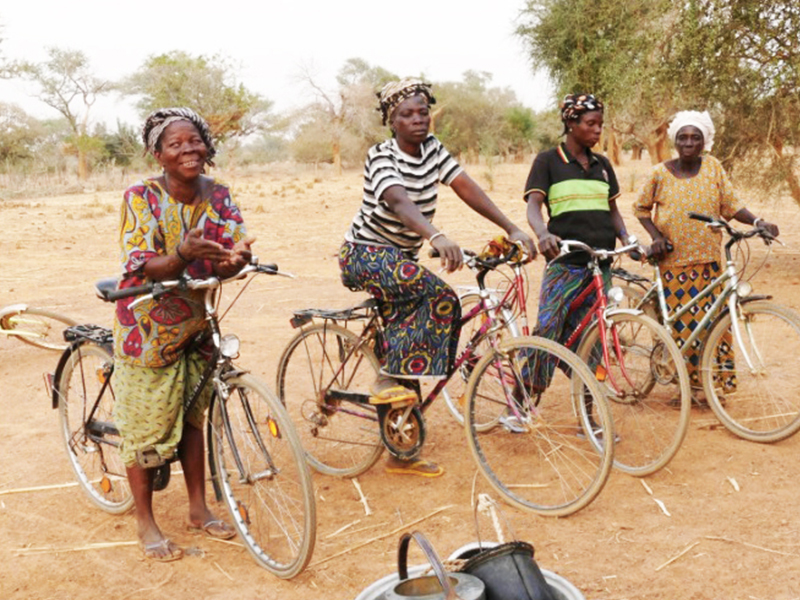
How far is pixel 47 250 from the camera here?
13930mm

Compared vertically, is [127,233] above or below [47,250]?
above

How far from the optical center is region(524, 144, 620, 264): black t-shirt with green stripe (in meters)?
4.57

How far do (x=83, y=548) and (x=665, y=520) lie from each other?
8.26 ft

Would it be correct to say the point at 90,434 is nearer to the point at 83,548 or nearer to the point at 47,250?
the point at 83,548

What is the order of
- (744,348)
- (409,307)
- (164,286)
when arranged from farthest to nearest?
(744,348)
(409,307)
(164,286)

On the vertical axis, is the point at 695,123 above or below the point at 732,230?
above

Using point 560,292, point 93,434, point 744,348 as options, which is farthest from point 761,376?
point 93,434

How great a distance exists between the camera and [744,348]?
177 inches

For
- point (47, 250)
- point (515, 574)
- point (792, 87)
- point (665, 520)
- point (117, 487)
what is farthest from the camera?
point (47, 250)

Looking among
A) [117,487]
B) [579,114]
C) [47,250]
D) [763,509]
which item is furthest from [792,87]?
[47,250]

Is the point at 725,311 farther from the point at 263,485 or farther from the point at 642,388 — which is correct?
the point at 263,485

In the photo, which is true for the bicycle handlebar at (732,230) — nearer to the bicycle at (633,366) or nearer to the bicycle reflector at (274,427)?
the bicycle at (633,366)

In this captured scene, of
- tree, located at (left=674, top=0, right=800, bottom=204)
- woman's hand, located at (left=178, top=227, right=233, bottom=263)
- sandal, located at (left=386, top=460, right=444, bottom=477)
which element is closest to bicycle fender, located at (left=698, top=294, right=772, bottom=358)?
sandal, located at (left=386, top=460, right=444, bottom=477)

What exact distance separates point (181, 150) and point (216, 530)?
5.41 feet
